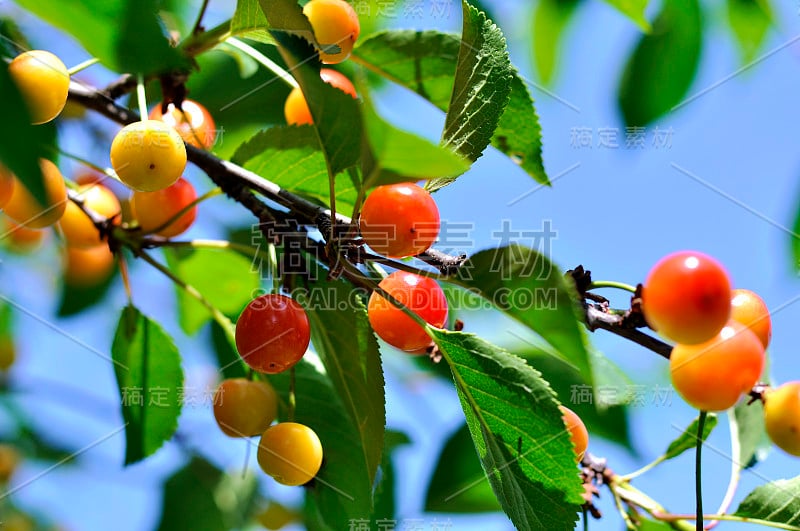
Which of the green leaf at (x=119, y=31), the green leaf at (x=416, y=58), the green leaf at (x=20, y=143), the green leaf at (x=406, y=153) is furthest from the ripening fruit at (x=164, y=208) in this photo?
the green leaf at (x=20, y=143)

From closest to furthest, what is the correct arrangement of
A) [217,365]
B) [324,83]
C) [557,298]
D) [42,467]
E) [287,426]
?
[557,298], [324,83], [287,426], [217,365], [42,467]

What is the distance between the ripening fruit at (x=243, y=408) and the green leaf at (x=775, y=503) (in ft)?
3.78

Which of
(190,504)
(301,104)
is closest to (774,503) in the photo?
(301,104)

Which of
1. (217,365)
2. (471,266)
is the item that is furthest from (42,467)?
(471,266)

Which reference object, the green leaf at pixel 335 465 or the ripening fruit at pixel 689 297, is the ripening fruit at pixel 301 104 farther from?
the ripening fruit at pixel 689 297

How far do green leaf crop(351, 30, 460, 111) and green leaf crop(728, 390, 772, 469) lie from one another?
1.32 metres

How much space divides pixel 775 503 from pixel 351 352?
1.03m

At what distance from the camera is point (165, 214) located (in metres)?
1.86

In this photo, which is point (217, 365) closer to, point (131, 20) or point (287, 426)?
point (287, 426)

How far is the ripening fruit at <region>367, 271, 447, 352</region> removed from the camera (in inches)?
56.3

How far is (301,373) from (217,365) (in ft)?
2.01

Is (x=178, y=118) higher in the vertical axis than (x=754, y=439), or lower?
higher

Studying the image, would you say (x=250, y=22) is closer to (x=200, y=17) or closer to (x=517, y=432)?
(x=200, y=17)

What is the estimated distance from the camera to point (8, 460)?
298cm
